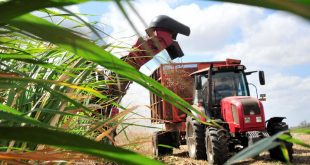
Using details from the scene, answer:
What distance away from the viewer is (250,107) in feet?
27.5

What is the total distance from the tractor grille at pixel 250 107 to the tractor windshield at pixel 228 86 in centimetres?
62

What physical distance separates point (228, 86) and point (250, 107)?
0.83 m

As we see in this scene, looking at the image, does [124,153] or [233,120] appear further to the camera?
[233,120]

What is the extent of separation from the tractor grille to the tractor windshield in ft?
2.05

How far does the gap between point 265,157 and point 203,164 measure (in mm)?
1901

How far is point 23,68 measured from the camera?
1568mm

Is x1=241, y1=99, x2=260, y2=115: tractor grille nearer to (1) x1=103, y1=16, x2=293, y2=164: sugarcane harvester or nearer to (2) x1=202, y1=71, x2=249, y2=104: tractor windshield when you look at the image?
(1) x1=103, y1=16, x2=293, y2=164: sugarcane harvester

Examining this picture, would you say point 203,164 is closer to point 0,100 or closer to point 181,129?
point 181,129

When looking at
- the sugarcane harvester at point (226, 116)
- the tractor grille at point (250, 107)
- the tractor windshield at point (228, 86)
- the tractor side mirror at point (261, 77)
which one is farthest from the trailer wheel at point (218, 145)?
the tractor side mirror at point (261, 77)

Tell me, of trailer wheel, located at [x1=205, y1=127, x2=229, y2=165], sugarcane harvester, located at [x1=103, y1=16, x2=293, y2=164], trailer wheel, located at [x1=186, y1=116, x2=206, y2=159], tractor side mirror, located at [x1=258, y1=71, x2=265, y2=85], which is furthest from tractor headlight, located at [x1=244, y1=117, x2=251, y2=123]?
trailer wheel, located at [x1=186, y1=116, x2=206, y2=159]

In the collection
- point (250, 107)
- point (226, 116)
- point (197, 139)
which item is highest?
point (250, 107)

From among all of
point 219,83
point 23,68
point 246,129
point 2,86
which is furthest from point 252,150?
point 219,83

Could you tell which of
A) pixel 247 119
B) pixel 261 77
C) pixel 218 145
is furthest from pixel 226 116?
pixel 218 145

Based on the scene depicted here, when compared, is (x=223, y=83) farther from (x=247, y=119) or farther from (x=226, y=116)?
(x=247, y=119)
